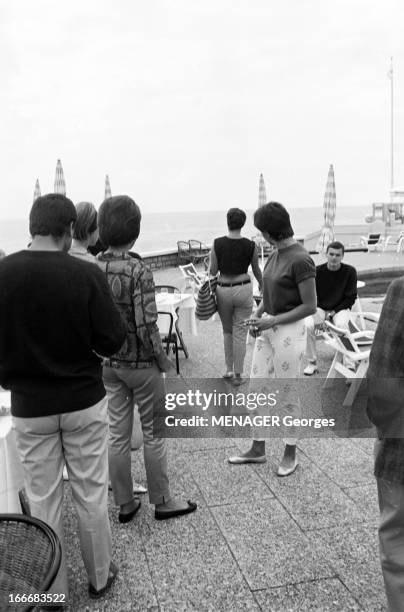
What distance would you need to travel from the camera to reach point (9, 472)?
7.55 ft

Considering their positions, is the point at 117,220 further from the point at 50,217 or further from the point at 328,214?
the point at 328,214

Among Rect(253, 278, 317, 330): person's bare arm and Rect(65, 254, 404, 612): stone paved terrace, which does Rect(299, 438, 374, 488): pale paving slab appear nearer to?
Rect(65, 254, 404, 612): stone paved terrace

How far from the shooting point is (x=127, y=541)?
262 centimetres

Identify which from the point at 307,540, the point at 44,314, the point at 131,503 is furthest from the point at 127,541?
the point at 44,314

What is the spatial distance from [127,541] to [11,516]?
1.31 metres

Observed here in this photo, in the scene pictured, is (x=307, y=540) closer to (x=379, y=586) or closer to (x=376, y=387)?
(x=379, y=586)

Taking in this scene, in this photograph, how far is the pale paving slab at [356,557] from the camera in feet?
7.13

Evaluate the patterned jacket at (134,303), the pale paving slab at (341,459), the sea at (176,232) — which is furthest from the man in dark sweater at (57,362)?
the sea at (176,232)

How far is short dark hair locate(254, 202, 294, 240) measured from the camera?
2.97 m

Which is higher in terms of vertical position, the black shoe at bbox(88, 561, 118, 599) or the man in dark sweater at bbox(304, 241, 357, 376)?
the man in dark sweater at bbox(304, 241, 357, 376)

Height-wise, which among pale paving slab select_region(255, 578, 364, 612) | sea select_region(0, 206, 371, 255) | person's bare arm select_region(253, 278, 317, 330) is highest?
person's bare arm select_region(253, 278, 317, 330)

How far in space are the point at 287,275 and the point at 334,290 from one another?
7.82 ft

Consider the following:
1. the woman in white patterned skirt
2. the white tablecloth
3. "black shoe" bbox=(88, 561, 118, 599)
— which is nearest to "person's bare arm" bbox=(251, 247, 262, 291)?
the white tablecloth

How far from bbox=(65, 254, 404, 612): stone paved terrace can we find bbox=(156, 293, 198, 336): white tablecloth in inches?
90.6
